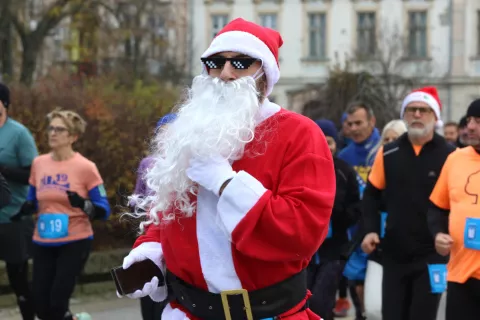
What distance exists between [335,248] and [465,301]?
5.85ft

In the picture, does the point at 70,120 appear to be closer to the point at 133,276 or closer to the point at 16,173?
the point at 16,173

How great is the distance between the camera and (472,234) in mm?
4992

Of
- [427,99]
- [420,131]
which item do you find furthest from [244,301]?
[427,99]

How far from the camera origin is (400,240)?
6000 millimetres

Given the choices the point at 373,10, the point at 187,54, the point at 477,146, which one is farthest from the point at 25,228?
the point at 373,10

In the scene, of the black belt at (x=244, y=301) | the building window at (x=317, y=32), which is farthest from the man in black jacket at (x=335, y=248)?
the building window at (x=317, y=32)

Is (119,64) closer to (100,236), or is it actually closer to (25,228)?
(100,236)

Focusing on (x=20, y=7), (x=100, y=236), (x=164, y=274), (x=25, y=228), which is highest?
(x=20, y=7)

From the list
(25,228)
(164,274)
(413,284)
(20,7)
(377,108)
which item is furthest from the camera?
(377,108)

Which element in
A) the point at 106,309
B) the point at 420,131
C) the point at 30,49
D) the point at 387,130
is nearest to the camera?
the point at 420,131

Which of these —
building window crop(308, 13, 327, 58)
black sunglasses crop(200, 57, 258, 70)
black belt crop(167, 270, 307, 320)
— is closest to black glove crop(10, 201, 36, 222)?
black belt crop(167, 270, 307, 320)

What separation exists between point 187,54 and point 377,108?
20168mm

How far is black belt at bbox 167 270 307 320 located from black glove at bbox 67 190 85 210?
3665mm

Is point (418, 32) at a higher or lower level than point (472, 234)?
higher
